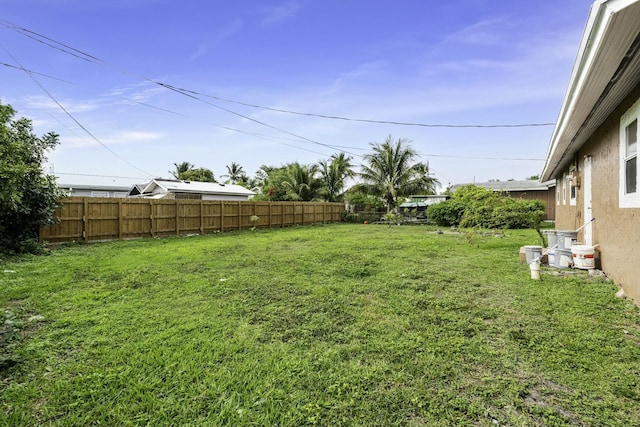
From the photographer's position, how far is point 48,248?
905 cm

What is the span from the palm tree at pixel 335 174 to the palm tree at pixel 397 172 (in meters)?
2.15

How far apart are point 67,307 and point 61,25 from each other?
9.98 meters

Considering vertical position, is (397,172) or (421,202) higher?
(397,172)

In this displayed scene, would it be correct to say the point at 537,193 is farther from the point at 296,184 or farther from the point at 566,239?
the point at 566,239

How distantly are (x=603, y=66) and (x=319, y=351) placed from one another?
12.1 feet

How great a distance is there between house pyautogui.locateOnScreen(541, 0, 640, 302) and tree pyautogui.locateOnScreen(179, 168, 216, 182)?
3563 centimetres

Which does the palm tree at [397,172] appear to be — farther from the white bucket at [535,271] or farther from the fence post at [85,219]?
the fence post at [85,219]

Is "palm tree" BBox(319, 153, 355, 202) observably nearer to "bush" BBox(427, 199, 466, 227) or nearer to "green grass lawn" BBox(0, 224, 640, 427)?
"bush" BBox(427, 199, 466, 227)

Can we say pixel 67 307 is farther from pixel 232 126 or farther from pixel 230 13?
pixel 232 126

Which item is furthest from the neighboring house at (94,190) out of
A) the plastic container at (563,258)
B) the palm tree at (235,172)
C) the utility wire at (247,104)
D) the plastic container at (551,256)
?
the plastic container at (563,258)

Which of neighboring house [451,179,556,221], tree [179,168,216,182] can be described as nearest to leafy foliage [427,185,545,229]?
neighboring house [451,179,556,221]

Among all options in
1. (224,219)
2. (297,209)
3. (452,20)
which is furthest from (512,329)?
(297,209)

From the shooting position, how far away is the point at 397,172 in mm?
22453

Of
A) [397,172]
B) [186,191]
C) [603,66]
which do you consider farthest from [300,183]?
[603,66]
